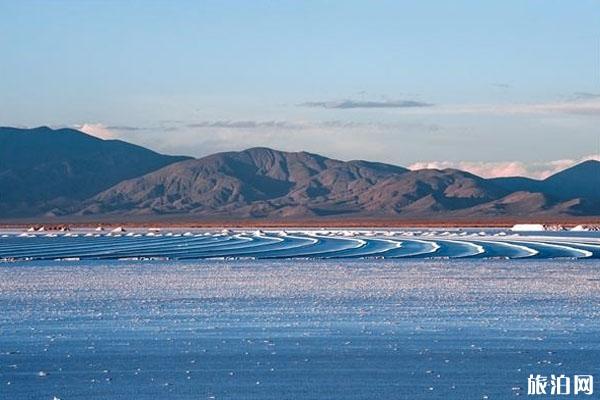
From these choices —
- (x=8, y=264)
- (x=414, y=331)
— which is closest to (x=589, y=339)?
(x=414, y=331)

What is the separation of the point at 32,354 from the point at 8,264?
24006 millimetres

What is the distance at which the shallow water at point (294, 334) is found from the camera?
14539mm

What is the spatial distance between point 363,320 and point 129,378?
6.81 meters

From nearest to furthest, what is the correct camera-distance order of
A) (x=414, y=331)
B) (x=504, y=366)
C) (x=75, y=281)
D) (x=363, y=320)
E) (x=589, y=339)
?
1. (x=504, y=366)
2. (x=589, y=339)
3. (x=414, y=331)
4. (x=363, y=320)
5. (x=75, y=281)

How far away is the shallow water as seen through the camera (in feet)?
47.7

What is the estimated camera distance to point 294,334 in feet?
62.8

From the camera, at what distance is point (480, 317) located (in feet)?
70.3

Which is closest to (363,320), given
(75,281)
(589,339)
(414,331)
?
(414,331)

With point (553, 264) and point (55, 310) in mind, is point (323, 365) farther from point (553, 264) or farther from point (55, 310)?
point (553, 264)

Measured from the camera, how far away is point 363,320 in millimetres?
21141

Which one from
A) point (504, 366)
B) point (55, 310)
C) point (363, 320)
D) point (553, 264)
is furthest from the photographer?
point (553, 264)

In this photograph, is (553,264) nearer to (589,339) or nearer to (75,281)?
(75,281)

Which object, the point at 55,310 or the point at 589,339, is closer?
the point at 589,339

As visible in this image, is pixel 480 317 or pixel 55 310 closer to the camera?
pixel 480 317
